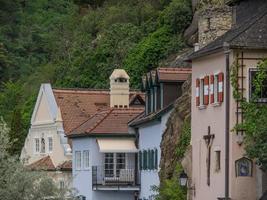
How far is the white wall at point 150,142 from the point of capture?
6312 cm

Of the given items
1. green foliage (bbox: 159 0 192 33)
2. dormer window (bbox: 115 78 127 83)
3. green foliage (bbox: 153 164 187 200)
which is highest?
green foliage (bbox: 159 0 192 33)

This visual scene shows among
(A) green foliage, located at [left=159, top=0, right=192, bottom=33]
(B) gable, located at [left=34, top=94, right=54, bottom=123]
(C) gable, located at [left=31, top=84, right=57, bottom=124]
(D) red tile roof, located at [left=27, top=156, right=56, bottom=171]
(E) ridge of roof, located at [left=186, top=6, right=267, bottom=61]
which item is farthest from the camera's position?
(A) green foliage, located at [left=159, top=0, right=192, bottom=33]

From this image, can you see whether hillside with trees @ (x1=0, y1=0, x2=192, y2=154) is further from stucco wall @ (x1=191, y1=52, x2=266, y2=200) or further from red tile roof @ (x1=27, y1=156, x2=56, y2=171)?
stucco wall @ (x1=191, y1=52, x2=266, y2=200)

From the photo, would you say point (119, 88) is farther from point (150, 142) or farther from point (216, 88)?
point (216, 88)

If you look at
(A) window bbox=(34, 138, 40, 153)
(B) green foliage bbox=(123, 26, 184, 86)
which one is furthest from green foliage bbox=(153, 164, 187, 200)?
(B) green foliage bbox=(123, 26, 184, 86)

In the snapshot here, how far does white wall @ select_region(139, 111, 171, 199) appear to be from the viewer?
63.1 m

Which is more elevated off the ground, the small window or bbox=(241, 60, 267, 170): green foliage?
the small window

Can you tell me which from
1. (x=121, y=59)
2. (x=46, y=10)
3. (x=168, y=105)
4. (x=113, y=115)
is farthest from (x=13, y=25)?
(x=168, y=105)

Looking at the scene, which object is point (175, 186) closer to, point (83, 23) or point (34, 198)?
point (34, 198)

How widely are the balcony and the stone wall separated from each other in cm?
745

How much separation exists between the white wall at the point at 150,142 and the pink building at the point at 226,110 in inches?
432

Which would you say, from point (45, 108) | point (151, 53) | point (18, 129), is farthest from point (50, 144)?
point (151, 53)

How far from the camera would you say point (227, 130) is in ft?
151

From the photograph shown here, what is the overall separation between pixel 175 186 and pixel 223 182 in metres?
7.19
